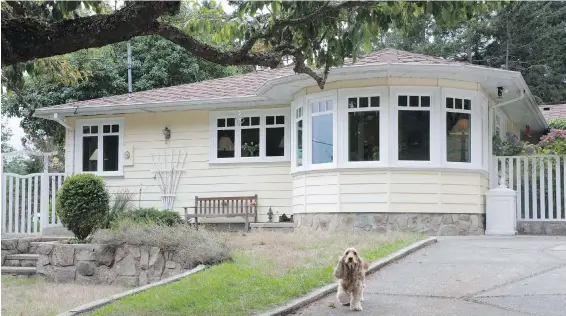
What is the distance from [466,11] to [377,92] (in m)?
6.48

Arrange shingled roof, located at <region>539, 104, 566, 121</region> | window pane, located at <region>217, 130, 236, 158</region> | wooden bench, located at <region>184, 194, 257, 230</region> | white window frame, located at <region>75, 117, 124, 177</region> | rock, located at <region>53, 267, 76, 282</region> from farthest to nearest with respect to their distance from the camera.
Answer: shingled roof, located at <region>539, 104, 566, 121</region> → white window frame, located at <region>75, 117, 124, 177</region> → window pane, located at <region>217, 130, 236, 158</region> → wooden bench, located at <region>184, 194, 257, 230</region> → rock, located at <region>53, 267, 76, 282</region>

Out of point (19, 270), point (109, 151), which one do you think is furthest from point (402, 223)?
point (109, 151)

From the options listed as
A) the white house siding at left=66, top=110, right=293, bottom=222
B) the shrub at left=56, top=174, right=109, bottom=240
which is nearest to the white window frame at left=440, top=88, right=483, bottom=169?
the white house siding at left=66, top=110, right=293, bottom=222

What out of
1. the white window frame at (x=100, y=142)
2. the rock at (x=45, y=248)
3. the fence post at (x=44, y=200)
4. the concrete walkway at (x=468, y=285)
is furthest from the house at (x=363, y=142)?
the rock at (x=45, y=248)

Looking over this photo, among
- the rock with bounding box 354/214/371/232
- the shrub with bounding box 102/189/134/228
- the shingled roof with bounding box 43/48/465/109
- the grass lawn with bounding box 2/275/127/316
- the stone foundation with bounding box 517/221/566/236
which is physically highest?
the shingled roof with bounding box 43/48/465/109

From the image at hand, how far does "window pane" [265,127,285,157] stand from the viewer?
50.9ft

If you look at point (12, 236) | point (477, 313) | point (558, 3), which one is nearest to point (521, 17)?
point (558, 3)

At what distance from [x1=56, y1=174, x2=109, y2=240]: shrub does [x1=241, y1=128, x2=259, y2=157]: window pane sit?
169 inches

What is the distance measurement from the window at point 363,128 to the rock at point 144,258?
4696mm

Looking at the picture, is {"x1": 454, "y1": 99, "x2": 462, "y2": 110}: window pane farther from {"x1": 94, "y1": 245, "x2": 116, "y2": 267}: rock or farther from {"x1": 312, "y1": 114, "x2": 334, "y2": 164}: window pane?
{"x1": 94, "y1": 245, "x2": 116, "y2": 267}: rock

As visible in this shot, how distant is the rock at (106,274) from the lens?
11109mm

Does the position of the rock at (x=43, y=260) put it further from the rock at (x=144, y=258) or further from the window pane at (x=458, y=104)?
the window pane at (x=458, y=104)

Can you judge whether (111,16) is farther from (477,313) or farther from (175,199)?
(175,199)

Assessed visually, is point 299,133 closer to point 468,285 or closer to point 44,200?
point 44,200
